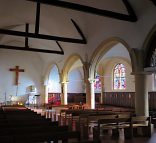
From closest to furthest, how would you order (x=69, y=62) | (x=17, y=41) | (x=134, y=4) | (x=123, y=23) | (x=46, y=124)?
(x=46, y=124) → (x=134, y=4) → (x=123, y=23) → (x=69, y=62) → (x=17, y=41)

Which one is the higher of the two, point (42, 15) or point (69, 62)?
point (42, 15)

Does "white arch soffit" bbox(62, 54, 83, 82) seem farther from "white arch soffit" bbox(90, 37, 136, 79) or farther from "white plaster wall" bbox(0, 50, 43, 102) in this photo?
"white plaster wall" bbox(0, 50, 43, 102)

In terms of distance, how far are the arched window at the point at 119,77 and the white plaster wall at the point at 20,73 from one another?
795cm

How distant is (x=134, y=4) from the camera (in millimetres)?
10508

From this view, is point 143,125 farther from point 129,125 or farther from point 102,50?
point 102,50

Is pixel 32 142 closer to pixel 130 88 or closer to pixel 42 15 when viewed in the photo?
pixel 42 15

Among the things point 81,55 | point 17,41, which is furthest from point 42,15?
point 17,41

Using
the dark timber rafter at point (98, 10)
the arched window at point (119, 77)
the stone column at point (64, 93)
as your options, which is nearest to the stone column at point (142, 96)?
the dark timber rafter at point (98, 10)

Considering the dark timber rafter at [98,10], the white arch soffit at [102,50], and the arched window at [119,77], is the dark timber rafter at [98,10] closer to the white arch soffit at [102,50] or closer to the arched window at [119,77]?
the white arch soffit at [102,50]

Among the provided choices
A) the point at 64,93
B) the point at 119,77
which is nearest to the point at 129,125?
the point at 64,93

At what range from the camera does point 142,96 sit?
1034cm

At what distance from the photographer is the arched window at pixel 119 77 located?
20.8 m

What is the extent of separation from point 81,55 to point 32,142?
1189 cm

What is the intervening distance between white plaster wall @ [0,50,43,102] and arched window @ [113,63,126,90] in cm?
795
